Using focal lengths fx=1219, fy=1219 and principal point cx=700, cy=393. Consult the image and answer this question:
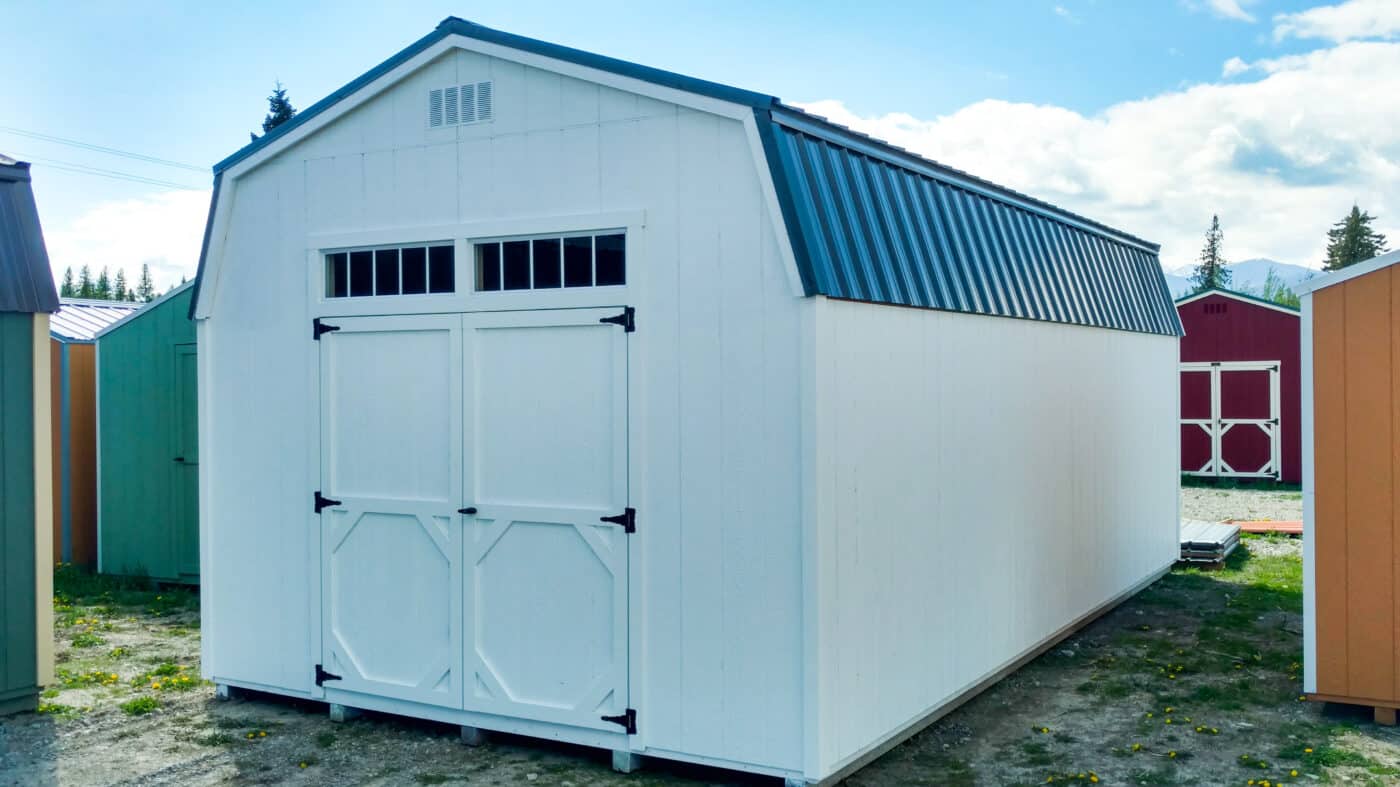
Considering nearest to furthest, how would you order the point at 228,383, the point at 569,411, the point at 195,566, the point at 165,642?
the point at 569,411 < the point at 228,383 < the point at 165,642 < the point at 195,566

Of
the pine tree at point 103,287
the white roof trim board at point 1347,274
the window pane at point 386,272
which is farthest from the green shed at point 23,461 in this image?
the pine tree at point 103,287

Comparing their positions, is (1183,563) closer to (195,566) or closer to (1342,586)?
(1342,586)

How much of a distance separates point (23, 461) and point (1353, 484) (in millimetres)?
7582

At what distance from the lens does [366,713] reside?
273 inches

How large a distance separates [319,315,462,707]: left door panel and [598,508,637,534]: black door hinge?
0.99m

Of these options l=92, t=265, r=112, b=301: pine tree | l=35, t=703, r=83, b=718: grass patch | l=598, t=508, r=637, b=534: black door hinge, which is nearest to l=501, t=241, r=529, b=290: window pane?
l=598, t=508, r=637, b=534: black door hinge

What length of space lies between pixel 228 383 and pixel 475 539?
206 cm

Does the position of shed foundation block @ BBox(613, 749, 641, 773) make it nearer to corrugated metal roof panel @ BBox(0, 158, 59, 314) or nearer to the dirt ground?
the dirt ground

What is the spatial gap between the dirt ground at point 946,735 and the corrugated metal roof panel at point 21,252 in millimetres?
2406

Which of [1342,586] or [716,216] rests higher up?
[716,216]

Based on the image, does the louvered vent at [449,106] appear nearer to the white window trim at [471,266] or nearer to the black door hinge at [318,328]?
the white window trim at [471,266]

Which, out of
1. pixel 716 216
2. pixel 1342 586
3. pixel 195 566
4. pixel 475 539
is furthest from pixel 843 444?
pixel 195 566

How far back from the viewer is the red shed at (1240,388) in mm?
20281

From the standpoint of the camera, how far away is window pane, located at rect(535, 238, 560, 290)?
6.20 m
